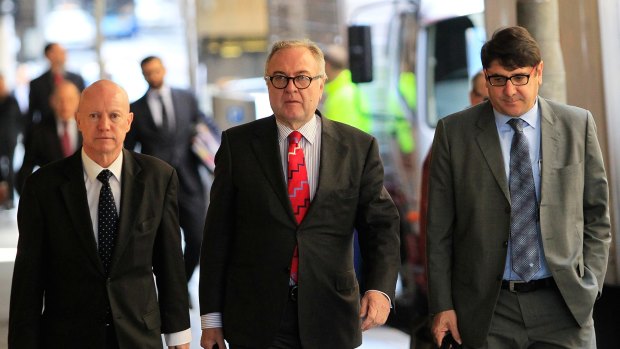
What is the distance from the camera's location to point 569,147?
14.9 feet

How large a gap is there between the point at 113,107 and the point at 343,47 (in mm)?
8775

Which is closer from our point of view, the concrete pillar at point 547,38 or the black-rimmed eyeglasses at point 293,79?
the black-rimmed eyeglasses at point 293,79

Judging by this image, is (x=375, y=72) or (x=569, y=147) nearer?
(x=569, y=147)

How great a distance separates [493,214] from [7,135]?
14562 millimetres

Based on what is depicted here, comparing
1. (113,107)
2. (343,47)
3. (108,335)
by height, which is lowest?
(108,335)

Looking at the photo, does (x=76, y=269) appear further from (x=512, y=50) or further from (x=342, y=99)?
(x=342, y=99)

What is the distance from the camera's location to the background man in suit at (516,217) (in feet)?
14.5

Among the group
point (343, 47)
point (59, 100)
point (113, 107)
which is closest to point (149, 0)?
point (343, 47)

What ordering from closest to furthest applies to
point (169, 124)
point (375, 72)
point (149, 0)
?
1. point (169, 124)
2. point (375, 72)
3. point (149, 0)

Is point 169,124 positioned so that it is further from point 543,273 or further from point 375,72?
point 543,273

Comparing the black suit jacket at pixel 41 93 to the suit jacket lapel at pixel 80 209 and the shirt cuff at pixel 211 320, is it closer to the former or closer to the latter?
the suit jacket lapel at pixel 80 209

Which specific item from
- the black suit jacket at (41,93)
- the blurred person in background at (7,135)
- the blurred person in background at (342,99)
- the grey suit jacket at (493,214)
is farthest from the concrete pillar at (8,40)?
the grey suit jacket at (493,214)

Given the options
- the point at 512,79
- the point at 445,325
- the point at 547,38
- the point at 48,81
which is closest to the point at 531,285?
the point at 445,325

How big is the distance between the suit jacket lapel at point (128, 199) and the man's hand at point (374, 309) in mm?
907
